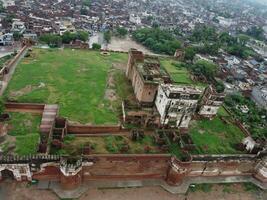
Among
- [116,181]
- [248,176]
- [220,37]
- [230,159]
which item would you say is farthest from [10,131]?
[220,37]

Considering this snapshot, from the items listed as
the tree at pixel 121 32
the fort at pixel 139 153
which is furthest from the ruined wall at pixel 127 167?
the tree at pixel 121 32

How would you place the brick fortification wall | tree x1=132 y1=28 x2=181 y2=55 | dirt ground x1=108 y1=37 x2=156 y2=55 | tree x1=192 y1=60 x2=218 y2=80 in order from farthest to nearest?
dirt ground x1=108 y1=37 x2=156 y2=55
tree x1=132 y1=28 x2=181 y2=55
tree x1=192 y1=60 x2=218 y2=80
the brick fortification wall

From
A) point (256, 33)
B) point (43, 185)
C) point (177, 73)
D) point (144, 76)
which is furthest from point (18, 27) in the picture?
point (256, 33)

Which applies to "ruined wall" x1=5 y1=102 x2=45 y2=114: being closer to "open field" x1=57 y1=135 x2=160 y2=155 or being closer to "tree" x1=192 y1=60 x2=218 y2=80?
"open field" x1=57 y1=135 x2=160 y2=155

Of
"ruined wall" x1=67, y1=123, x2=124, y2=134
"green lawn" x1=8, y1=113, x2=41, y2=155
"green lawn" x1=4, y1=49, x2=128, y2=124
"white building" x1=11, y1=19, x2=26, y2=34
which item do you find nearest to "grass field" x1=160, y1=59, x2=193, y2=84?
"green lawn" x1=4, y1=49, x2=128, y2=124

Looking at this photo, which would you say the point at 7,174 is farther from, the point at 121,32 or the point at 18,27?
Answer: the point at 121,32

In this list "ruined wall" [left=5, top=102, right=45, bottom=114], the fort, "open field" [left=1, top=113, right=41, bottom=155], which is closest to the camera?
the fort

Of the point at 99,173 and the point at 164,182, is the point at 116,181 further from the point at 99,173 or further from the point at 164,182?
the point at 164,182
